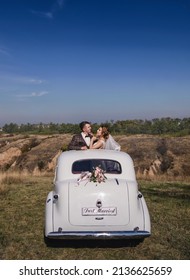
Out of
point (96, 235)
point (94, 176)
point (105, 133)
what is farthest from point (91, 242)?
point (105, 133)

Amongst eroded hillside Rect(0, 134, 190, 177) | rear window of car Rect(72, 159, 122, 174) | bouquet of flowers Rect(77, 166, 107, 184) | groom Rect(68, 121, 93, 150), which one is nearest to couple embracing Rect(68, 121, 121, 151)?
groom Rect(68, 121, 93, 150)

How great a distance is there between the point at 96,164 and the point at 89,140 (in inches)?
93.3

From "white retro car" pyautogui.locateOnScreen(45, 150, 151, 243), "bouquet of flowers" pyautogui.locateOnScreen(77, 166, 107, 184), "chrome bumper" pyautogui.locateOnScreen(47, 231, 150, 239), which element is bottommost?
"chrome bumper" pyautogui.locateOnScreen(47, 231, 150, 239)

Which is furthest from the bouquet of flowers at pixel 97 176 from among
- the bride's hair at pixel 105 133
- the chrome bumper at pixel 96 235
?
the bride's hair at pixel 105 133

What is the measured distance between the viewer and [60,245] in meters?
6.62

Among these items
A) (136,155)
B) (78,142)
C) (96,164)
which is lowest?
(136,155)

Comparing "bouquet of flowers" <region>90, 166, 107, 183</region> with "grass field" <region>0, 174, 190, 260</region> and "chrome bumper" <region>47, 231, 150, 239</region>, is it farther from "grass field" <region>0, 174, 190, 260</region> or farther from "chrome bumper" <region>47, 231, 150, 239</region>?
"grass field" <region>0, 174, 190, 260</region>

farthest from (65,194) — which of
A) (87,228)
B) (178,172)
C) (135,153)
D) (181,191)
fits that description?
(135,153)

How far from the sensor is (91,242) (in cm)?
677

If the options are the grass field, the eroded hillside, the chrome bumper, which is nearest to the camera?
the chrome bumper

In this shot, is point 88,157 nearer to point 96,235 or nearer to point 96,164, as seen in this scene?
point 96,164

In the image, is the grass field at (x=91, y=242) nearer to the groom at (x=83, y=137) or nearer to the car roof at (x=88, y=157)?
the car roof at (x=88, y=157)

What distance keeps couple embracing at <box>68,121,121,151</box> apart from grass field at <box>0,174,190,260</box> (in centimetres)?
193

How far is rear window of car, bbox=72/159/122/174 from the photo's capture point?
698cm
